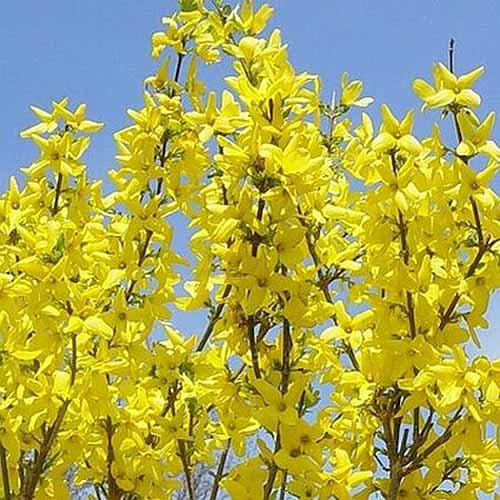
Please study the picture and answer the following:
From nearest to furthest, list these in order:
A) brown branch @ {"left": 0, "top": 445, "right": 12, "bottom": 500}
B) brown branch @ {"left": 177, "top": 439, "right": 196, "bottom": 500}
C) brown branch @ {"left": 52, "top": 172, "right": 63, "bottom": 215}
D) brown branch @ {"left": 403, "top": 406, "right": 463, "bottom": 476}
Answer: brown branch @ {"left": 403, "top": 406, "right": 463, "bottom": 476} < brown branch @ {"left": 0, "top": 445, "right": 12, "bottom": 500} < brown branch @ {"left": 177, "top": 439, "right": 196, "bottom": 500} < brown branch @ {"left": 52, "top": 172, "right": 63, "bottom": 215}

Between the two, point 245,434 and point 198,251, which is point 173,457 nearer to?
point 245,434

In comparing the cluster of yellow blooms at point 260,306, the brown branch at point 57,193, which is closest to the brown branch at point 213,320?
the cluster of yellow blooms at point 260,306

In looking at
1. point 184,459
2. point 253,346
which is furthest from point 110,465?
point 253,346

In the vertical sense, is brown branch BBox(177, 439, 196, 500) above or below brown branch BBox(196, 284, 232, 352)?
below

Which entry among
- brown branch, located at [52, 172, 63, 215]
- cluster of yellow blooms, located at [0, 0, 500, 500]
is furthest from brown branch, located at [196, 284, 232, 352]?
brown branch, located at [52, 172, 63, 215]

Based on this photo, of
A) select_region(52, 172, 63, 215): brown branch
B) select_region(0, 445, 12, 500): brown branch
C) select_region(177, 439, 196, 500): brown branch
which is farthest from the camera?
select_region(52, 172, 63, 215): brown branch

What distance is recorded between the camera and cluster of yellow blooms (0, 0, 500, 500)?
204cm

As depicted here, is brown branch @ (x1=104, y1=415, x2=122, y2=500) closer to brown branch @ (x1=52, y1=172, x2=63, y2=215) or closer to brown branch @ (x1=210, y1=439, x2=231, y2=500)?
brown branch @ (x1=210, y1=439, x2=231, y2=500)

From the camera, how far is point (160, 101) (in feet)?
8.30

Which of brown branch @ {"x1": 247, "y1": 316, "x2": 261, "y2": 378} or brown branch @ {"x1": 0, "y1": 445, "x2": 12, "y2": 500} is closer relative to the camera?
brown branch @ {"x1": 247, "y1": 316, "x2": 261, "y2": 378}

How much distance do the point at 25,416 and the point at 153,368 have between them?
14.8 inches

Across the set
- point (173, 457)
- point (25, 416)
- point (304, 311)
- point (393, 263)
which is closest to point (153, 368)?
point (173, 457)

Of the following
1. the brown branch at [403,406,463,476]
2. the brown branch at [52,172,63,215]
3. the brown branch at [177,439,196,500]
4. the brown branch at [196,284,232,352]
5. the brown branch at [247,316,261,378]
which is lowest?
the brown branch at [403,406,463,476]

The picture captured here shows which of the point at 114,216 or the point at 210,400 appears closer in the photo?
the point at 210,400
